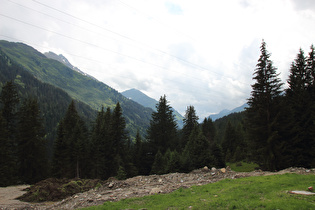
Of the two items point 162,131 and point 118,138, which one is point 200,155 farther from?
point 118,138

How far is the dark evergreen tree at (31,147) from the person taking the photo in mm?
32344

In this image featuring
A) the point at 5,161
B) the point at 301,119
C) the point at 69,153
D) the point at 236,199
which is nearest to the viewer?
the point at 236,199

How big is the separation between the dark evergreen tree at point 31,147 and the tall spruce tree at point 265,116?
3858cm

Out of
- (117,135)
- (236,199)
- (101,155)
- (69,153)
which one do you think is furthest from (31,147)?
(236,199)

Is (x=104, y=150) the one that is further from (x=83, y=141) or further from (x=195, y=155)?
(x=195, y=155)

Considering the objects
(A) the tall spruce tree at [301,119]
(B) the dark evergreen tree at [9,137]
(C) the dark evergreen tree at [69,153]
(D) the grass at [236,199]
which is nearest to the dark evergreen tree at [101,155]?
(C) the dark evergreen tree at [69,153]

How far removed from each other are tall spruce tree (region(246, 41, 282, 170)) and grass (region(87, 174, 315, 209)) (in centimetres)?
1089

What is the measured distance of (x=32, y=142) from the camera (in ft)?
107

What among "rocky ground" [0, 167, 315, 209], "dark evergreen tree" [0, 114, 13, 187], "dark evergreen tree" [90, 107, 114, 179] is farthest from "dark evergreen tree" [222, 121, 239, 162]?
"dark evergreen tree" [0, 114, 13, 187]

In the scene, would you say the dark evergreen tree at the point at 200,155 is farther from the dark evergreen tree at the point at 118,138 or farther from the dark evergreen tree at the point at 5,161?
the dark evergreen tree at the point at 5,161

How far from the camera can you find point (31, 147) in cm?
3291

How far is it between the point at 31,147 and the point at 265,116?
41354 mm

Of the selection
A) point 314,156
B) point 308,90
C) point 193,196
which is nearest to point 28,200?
point 193,196

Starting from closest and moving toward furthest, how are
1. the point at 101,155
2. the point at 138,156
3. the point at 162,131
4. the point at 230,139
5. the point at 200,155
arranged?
the point at 200,155 < the point at 101,155 < the point at 162,131 < the point at 138,156 < the point at 230,139
